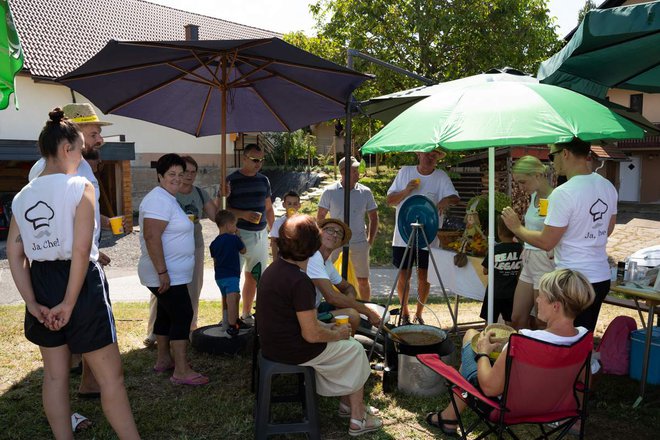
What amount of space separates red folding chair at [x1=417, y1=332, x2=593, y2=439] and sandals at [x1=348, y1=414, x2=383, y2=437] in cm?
79

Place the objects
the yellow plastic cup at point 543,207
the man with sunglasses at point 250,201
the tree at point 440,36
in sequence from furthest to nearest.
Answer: the tree at point 440,36 < the man with sunglasses at point 250,201 < the yellow plastic cup at point 543,207

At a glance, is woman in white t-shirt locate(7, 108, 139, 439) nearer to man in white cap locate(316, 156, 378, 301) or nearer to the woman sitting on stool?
the woman sitting on stool

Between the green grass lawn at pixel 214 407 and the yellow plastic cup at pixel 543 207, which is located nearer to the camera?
the green grass lawn at pixel 214 407

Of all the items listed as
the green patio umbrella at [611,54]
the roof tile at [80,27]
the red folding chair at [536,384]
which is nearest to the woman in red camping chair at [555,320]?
the red folding chair at [536,384]

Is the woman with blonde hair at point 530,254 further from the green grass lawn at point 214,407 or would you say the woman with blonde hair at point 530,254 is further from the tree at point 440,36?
the tree at point 440,36

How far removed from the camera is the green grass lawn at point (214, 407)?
3.44 m

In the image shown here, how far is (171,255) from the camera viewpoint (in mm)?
4039

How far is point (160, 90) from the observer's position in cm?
538

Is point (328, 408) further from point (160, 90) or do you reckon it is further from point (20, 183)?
point (20, 183)

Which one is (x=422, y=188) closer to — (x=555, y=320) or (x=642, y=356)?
(x=642, y=356)

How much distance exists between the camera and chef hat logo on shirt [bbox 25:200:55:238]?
2602mm

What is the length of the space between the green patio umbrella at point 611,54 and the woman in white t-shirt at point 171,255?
2972 millimetres

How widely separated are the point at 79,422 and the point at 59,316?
3.92 ft

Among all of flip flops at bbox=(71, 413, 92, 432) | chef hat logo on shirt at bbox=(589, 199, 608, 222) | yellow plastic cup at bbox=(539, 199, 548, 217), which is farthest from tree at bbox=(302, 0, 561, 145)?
flip flops at bbox=(71, 413, 92, 432)
